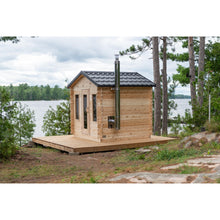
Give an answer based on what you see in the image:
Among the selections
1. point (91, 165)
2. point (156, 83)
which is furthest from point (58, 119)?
point (91, 165)

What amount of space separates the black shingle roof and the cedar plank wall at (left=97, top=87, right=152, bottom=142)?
0.15 m

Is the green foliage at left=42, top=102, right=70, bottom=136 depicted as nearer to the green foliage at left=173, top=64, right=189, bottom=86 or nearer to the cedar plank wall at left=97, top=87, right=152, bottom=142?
the cedar plank wall at left=97, top=87, right=152, bottom=142

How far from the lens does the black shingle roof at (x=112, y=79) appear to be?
28.7 ft

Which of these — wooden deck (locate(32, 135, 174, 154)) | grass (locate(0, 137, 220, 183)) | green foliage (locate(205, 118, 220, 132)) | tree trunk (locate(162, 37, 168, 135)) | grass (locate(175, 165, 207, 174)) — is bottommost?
grass (locate(0, 137, 220, 183))

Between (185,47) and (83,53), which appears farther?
(185,47)

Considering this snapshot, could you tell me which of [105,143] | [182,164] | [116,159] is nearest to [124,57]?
[105,143]

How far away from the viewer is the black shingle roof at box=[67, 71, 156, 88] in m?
8.75

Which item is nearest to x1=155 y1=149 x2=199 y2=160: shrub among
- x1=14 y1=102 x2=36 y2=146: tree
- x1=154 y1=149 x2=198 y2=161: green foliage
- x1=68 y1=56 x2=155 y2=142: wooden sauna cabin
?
x1=154 y1=149 x2=198 y2=161: green foliage

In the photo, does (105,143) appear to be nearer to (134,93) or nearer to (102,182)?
(134,93)

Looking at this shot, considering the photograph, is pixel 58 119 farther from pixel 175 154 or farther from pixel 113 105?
pixel 175 154

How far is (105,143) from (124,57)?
18.7ft

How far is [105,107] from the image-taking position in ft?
28.8

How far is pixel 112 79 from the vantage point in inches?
359
